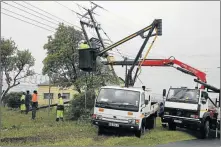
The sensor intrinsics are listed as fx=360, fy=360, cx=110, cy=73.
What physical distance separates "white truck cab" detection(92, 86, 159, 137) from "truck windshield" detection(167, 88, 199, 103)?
3.24 m

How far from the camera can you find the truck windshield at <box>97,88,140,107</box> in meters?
14.9

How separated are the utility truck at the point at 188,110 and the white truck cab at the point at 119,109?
3.05 m

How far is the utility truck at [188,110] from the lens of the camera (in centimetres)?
1748

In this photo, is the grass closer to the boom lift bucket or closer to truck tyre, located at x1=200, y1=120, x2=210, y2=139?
truck tyre, located at x1=200, y1=120, x2=210, y2=139

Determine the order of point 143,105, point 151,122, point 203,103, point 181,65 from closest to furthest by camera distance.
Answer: point 143,105 → point 203,103 → point 151,122 → point 181,65

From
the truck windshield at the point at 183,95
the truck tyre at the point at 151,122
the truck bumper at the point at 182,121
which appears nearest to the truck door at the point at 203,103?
the truck windshield at the point at 183,95

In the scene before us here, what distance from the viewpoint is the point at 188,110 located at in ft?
57.8

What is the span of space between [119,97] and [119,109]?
2.09 ft

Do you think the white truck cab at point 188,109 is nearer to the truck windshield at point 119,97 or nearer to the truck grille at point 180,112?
the truck grille at point 180,112

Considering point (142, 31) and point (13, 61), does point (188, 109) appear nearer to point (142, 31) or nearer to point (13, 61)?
point (142, 31)

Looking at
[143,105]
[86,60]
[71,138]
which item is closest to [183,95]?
[143,105]

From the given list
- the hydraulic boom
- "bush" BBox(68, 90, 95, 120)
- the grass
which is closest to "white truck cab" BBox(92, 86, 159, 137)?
the grass

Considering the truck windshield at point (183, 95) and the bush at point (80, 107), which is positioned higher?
the truck windshield at point (183, 95)

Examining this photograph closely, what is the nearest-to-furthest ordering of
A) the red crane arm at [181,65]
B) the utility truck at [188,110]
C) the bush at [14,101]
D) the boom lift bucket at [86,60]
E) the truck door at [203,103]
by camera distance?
the boom lift bucket at [86,60] → the utility truck at [188,110] → the truck door at [203,103] → the red crane arm at [181,65] → the bush at [14,101]
